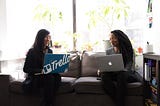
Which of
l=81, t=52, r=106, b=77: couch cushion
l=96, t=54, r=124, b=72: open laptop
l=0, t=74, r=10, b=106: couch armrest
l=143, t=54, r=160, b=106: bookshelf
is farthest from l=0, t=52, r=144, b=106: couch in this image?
l=81, t=52, r=106, b=77: couch cushion

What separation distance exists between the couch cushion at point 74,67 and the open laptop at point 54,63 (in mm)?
691

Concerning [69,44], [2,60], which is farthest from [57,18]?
[2,60]

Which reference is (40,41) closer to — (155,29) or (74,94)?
(74,94)

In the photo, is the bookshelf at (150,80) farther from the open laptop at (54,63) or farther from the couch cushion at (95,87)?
the open laptop at (54,63)

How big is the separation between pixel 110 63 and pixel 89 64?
80 cm

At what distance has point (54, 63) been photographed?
2.78 metres

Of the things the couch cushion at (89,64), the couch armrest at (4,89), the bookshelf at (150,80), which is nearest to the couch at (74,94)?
the couch armrest at (4,89)

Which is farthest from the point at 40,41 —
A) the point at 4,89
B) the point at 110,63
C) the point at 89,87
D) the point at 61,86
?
the point at 110,63

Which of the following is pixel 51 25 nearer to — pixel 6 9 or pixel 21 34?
pixel 21 34

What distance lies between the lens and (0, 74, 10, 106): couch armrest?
301 cm

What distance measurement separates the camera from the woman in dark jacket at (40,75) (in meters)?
2.89

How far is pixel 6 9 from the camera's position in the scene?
3643 mm

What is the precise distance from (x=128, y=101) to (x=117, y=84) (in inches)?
10.1

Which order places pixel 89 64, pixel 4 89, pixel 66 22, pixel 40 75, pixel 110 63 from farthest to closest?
pixel 66 22
pixel 89 64
pixel 4 89
pixel 40 75
pixel 110 63
